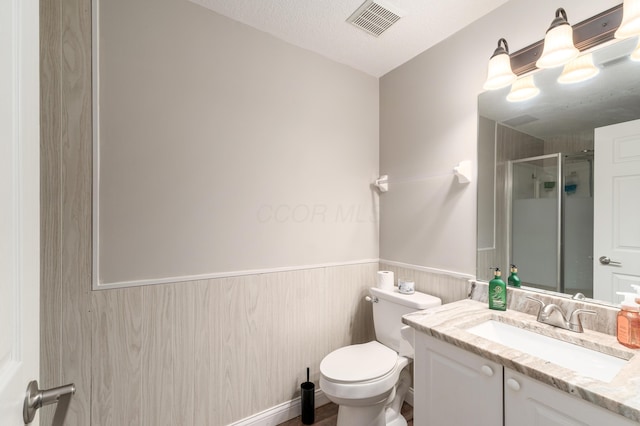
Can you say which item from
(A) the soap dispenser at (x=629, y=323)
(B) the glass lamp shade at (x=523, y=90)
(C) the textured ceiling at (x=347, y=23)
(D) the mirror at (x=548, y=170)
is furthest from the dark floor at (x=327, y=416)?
(C) the textured ceiling at (x=347, y=23)

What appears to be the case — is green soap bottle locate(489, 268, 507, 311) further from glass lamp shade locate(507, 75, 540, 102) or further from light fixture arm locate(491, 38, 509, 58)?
light fixture arm locate(491, 38, 509, 58)

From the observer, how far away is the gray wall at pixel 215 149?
132 cm

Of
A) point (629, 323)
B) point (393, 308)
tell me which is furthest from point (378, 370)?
point (629, 323)

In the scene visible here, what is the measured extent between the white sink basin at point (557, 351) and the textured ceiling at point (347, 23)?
5.37 feet

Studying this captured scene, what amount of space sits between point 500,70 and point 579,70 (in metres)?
0.30

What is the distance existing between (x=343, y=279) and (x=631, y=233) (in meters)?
1.47

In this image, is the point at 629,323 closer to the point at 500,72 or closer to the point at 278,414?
the point at 500,72

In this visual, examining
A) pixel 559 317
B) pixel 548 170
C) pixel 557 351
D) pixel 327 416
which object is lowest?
pixel 327 416

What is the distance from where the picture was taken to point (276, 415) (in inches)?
66.6

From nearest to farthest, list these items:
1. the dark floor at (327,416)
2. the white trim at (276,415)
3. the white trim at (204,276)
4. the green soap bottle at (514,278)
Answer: the white trim at (204,276)
the green soap bottle at (514,278)
the white trim at (276,415)
the dark floor at (327,416)

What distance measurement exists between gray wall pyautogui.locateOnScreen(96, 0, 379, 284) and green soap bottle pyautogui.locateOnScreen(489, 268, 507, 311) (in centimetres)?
94

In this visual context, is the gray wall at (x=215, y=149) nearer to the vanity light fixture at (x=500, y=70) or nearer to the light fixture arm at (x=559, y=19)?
the vanity light fixture at (x=500, y=70)
